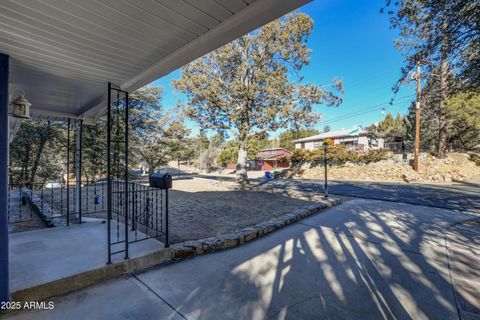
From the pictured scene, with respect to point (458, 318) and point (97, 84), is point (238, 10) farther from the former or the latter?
point (458, 318)

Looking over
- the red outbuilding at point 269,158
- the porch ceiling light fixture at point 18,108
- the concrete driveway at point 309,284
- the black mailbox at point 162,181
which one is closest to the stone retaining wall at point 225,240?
the concrete driveway at point 309,284

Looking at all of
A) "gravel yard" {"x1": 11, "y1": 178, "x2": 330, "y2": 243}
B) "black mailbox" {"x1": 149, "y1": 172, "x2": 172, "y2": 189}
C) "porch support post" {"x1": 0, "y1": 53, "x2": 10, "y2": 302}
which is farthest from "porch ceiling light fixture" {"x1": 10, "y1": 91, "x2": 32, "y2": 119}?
"gravel yard" {"x1": 11, "y1": 178, "x2": 330, "y2": 243}

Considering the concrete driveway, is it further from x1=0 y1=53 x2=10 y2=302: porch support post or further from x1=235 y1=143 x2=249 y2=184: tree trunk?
x1=235 y1=143 x2=249 y2=184: tree trunk

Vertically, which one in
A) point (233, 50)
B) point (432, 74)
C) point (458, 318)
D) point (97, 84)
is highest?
point (233, 50)

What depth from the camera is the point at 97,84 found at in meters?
3.16

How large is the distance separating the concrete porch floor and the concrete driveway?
146 millimetres

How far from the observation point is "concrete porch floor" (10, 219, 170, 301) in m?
2.24

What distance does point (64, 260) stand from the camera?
270 cm

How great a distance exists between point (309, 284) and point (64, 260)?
3.11 meters

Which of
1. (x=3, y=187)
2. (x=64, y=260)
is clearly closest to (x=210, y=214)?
(x=64, y=260)

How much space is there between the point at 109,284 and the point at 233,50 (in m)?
11.2

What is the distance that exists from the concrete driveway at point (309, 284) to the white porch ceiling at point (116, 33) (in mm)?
2611

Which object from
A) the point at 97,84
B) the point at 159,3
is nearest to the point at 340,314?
the point at 159,3

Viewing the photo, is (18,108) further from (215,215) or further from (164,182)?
(215,215)
